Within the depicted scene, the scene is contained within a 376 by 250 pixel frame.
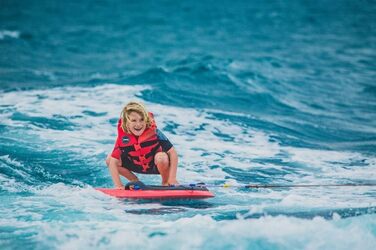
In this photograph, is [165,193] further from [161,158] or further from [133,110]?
[133,110]

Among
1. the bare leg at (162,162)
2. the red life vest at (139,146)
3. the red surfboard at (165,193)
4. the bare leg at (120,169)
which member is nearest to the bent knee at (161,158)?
the bare leg at (162,162)

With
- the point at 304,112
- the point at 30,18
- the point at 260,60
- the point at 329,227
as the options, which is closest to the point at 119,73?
the point at 260,60

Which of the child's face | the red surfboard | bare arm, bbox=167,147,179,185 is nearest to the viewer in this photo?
the red surfboard

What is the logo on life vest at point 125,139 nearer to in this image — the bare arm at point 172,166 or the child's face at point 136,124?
the child's face at point 136,124

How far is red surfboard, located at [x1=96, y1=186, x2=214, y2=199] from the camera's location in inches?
252

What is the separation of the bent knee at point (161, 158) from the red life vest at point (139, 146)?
0.43ft

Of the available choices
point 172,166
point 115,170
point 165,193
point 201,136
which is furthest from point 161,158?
point 201,136

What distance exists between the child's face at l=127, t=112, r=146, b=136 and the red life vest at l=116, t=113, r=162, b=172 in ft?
0.24

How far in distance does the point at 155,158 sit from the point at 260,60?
1284 cm

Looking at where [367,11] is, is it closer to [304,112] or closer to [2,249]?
[304,112]

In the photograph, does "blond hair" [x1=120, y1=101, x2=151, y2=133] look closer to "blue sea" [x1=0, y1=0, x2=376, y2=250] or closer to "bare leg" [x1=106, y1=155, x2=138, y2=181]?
"bare leg" [x1=106, y1=155, x2=138, y2=181]

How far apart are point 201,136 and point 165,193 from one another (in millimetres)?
3748

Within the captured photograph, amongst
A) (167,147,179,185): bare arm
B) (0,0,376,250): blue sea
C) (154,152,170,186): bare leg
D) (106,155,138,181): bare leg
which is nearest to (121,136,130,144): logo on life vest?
(106,155,138,181): bare leg

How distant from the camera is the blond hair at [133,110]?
6.50 meters
